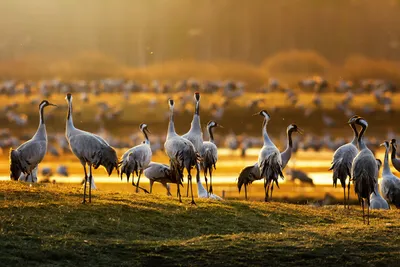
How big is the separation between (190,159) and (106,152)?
2.34 metres

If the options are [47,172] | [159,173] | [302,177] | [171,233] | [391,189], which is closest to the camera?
[171,233]

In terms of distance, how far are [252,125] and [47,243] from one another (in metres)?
53.2

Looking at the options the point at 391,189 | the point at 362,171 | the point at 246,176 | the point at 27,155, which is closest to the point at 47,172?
the point at 246,176

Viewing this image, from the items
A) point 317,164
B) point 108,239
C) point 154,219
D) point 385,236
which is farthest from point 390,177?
point 317,164

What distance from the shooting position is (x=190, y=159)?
22.7m

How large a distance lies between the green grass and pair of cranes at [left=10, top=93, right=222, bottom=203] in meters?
0.94

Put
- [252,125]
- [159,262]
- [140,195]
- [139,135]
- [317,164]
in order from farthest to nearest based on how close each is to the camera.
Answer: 1. [252,125]
2. [139,135]
3. [317,164]
4. [140,195]
5. [159,262]

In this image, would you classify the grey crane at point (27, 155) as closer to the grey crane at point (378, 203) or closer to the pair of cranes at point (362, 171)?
the pair of cranes at point (362, 171)

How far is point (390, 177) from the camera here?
26.9 m

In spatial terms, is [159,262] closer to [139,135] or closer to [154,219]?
[154,219]

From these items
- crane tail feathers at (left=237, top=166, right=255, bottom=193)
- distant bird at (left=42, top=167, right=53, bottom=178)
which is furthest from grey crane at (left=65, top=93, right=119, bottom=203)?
distant bird at (left=42, top=167, right=53, bottom=178)

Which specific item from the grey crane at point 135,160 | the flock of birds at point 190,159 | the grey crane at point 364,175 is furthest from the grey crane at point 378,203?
the grey crane at point 135,160

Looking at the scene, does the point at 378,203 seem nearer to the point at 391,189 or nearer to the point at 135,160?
the point at 391,189

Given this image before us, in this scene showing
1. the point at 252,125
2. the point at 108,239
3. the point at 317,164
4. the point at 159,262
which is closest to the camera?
the point at 159,262
